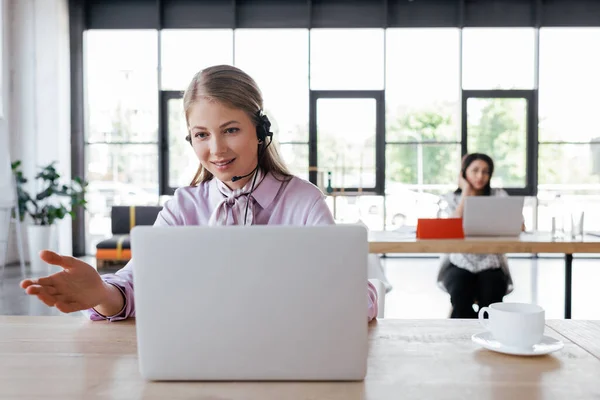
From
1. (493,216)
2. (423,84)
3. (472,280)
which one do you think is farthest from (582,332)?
(423,84)

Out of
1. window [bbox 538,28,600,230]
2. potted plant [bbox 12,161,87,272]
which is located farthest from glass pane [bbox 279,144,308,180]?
window [bbox 538,28,600,230]

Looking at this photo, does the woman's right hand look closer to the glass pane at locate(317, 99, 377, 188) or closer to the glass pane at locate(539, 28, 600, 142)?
the glass pane at locate(317, 99, 377, 188)

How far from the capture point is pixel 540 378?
37.8 inches

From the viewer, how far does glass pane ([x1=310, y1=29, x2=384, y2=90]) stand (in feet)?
24.7

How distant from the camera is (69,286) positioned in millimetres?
1145

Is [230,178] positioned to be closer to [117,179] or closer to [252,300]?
[252,300]

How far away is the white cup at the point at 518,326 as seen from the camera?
108 centimetres

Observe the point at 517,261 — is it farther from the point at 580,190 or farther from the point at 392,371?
the point at 392,371

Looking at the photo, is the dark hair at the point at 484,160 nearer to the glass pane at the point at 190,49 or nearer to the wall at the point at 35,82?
the glass pane at the point at 190,49

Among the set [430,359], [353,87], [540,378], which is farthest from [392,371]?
[353,87]

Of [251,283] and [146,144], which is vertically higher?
[146,144]

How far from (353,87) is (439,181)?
1604 millimetres

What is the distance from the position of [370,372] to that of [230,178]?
806 millimetres

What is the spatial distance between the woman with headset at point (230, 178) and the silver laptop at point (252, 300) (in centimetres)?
45
